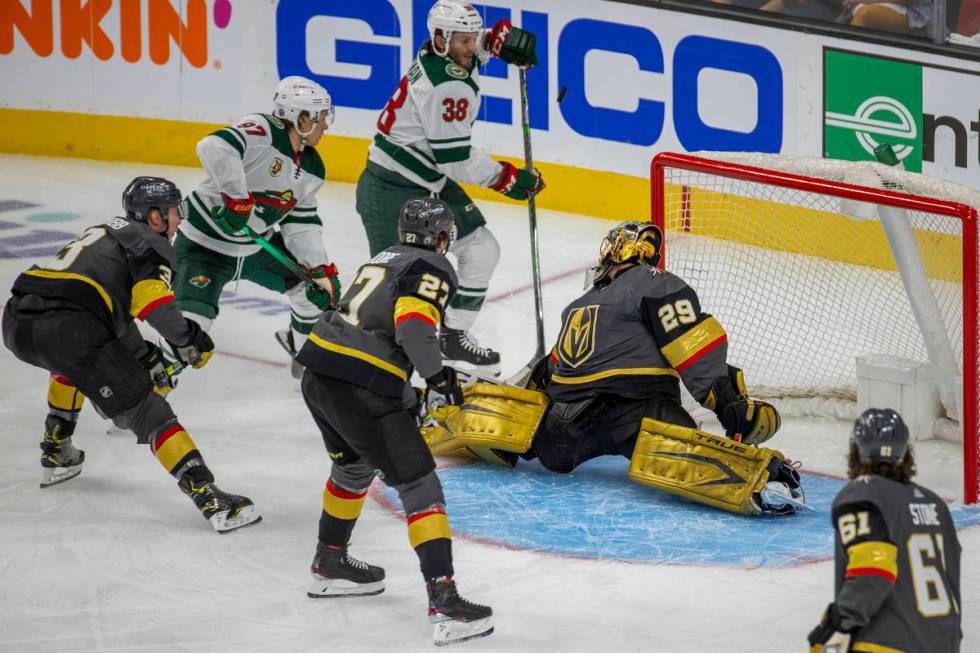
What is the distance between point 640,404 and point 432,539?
4.12ft

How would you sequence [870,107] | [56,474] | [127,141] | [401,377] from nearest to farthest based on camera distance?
[401,377], [56,474], [870,107], [127,141]

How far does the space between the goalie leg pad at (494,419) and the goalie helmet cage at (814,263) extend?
87 centimetres

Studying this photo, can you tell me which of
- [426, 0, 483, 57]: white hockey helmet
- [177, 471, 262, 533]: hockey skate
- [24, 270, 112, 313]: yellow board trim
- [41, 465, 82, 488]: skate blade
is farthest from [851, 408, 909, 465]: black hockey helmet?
[426, 0, 483, 57]: white hockey helmet

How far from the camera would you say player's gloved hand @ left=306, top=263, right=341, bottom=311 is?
20.1ft

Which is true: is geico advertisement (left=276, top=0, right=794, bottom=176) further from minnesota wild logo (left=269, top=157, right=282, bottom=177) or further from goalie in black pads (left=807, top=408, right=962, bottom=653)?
goalie in black pads (left=807, top=408, right=962, bottom=653)

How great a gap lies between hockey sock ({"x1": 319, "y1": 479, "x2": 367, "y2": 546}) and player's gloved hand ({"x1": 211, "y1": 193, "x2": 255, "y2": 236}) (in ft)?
5.65

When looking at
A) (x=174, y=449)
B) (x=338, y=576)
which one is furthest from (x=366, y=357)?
(x=174, y=449)

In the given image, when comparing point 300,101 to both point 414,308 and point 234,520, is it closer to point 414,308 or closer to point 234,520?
point 234,520

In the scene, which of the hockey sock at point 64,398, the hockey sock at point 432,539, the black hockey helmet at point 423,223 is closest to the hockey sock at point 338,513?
the hockey sock at point 432,539

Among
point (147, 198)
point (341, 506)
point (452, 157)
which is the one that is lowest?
point (341, 506)

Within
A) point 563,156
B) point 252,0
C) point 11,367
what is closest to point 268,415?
point 11,367

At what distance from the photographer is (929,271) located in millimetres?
5492

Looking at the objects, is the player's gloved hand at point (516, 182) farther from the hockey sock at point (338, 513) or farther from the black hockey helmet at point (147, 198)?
the hockey sock at point (338, 513)

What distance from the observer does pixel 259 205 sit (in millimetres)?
5977
